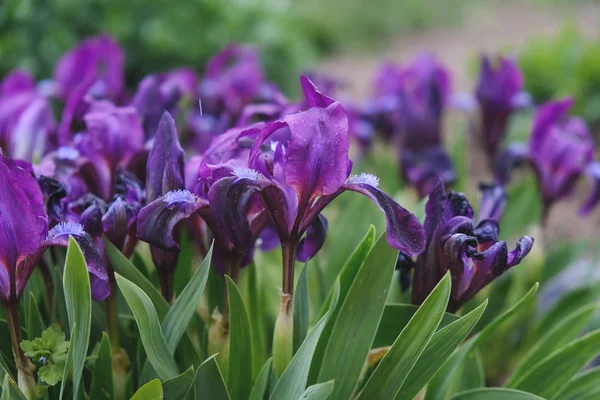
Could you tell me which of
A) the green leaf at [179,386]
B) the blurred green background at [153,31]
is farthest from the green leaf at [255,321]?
the blurred green background at [153,31]

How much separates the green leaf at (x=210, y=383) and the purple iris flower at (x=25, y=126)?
2.53 feet

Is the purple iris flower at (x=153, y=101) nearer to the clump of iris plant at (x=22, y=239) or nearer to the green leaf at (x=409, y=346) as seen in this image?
the clump of iris plant at (x=22, y=239)

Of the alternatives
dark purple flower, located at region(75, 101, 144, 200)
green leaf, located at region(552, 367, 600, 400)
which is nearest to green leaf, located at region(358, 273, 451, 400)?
green leaf, located at region(552, 367, 600, 400)

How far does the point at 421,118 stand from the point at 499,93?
0.83ft

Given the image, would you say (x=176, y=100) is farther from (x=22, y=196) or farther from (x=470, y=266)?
(x=470, y=266)

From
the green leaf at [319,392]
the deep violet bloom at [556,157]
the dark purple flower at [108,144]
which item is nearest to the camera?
the green leaf at [319,392]

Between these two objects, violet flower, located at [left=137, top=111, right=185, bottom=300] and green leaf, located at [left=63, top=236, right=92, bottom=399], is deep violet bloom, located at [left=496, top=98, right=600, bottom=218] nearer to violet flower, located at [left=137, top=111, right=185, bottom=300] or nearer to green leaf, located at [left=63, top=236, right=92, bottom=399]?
violet flower, located at [left=137, top=111, right=185, bottom=300]

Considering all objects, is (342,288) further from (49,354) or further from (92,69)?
(92,69)

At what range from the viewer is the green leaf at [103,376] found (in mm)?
964

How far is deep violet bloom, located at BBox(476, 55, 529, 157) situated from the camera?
6.36 ft

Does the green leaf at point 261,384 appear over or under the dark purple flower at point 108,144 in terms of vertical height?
under

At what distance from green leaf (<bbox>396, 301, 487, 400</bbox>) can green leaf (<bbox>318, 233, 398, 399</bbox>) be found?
0.08m

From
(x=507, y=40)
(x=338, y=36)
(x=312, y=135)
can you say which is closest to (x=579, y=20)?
(x=507, y=40)

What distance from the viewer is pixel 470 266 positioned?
0.98 meters
